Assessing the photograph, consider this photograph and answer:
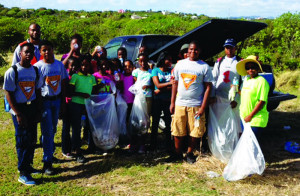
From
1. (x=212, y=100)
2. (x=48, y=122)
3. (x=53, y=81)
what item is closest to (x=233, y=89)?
(x=212, y=100)

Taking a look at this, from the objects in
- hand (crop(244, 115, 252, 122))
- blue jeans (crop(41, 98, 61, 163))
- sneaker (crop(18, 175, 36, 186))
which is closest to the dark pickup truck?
hand (crop(244, 115, 252, 122))

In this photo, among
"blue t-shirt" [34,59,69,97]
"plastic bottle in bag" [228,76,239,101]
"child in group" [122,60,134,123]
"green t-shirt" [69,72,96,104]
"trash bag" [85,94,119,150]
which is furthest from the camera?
"child in group" [122,60,134,123]

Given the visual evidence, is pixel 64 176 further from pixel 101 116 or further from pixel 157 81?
pixel 157 81

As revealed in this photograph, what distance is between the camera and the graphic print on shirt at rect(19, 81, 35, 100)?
3.27 metres

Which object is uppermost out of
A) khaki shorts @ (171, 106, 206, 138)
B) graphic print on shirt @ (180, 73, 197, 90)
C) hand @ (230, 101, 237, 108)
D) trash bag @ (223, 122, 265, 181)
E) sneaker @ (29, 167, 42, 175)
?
graphic print on shirt @ (180, 73, 197, 90)

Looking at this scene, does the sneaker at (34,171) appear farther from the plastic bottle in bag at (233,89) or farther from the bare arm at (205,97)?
the plastic bottle in bag at (233,89)

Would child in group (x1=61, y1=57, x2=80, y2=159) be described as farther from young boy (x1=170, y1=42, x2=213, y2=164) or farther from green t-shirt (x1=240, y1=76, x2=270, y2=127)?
green t-shirt (x1=240, y1=76, x2=270, y2=127)

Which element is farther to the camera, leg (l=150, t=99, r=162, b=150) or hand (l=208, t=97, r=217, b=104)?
leg (l=150, t=99, r=162, b=150)

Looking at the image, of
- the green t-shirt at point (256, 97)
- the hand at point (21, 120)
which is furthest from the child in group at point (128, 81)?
the green t-shirt at point (256, 97)

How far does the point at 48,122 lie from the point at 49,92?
1.28 feet

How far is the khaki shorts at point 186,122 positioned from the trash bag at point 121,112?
0.88 metres

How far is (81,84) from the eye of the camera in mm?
3898

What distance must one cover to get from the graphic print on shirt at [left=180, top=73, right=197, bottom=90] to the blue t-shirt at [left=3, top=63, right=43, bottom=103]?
184 cm

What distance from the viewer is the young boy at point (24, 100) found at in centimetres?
318
